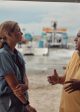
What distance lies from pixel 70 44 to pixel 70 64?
2.06 m

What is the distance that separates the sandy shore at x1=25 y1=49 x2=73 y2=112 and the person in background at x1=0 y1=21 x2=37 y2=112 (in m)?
1.60

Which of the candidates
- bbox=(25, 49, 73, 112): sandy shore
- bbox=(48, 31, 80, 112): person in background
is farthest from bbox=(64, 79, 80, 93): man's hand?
bbox=(25, 49, 73, 112): sandy shore

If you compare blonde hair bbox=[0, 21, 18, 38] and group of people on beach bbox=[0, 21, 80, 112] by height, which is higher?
blonde hair bbox=[0, 21, 18, 38]

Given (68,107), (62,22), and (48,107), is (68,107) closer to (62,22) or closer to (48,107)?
(48,107)

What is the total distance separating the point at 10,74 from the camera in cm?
171

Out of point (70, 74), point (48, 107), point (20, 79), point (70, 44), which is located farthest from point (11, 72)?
point (70, 44)

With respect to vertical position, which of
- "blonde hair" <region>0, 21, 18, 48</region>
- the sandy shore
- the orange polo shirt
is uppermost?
"blonde hair" <region>0, 21, 18, 48</region>

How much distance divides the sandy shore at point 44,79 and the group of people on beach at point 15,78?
1565mm

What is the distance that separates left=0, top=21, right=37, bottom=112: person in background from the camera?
1712 mm

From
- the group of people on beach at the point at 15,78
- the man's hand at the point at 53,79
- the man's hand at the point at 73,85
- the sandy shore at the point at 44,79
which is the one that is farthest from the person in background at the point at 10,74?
the sandy shore at the point at 44,79

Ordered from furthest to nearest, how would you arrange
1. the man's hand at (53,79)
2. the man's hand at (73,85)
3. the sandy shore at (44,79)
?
the sandy shore at (44,79) → the man's hand at (53,79) → the man's hand at (73,85)

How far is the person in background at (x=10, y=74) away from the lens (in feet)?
5.62

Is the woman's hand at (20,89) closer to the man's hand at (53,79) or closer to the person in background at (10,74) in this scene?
the person in background at (10,74)

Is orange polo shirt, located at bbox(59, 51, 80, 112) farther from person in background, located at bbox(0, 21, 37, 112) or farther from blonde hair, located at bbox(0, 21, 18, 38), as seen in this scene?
blonde hair, located at bbox(0, 21, 18, 38)
